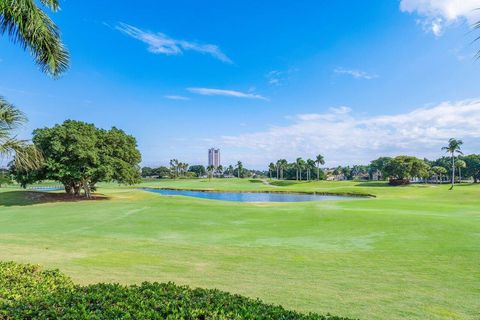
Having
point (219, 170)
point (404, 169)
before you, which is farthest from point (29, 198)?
point (219, 170)

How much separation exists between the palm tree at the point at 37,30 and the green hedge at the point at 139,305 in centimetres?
689

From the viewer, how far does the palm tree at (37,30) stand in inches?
332

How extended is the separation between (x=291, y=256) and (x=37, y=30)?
395 inches

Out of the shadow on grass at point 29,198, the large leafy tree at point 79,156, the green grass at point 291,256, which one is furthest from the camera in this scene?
the large leafy tree at point 79,156

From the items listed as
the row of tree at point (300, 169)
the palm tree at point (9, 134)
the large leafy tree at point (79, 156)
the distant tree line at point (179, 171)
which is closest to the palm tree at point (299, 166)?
the row of tree at point (300, 169)

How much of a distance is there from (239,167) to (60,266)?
170694mm

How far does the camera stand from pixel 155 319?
12.3ft

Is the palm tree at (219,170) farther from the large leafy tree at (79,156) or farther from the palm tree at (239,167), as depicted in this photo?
the large leafy tree at (79,156)

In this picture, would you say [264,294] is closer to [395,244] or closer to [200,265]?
[200,265]

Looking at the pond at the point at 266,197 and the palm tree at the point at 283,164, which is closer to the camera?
the pond at the point at 266,197

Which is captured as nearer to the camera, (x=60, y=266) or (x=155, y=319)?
Answer: (x=155, y=319)

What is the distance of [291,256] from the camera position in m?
A: 10.9

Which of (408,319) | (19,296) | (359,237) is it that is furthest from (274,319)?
(359,237)

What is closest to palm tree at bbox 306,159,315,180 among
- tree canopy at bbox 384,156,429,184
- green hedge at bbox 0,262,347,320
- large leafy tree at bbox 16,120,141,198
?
tree canopy at bbox 384,156,429,184
